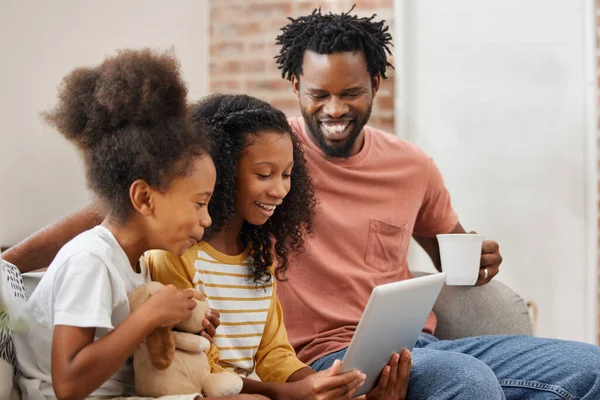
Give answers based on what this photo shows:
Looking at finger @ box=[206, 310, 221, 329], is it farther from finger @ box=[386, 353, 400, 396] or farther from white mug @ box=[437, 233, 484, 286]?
white mug @ box=[437, 233, 484, 286]

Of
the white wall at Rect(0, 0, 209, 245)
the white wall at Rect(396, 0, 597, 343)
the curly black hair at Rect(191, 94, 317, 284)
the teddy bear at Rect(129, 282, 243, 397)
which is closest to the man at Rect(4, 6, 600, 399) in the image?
the curly black hair at Rect(191, 94, 317, 284)

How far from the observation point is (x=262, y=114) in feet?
5.08

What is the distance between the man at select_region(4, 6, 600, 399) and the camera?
1704 millimetres

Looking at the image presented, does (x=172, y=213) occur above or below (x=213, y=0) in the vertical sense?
below

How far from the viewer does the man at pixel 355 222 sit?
170cm

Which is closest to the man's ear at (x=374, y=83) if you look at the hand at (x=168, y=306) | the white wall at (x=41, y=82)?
the white wall at (x=41, y=82)

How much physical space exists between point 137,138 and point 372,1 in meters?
1.83

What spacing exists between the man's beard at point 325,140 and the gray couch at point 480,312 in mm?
489

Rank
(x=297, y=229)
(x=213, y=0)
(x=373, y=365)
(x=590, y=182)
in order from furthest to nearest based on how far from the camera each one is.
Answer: (x=213, y=0) → (x=590, y=182) → (x=297, y=229) → (x=373, y=365)

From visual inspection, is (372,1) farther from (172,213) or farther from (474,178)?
(172,213)

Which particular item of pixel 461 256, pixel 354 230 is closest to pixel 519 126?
pixel 461 256

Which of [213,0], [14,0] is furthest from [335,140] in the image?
[213,0]

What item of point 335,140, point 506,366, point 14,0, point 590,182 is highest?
point 14,0

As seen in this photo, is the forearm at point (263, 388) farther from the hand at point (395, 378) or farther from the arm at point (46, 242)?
the arm at point (46, 242)
